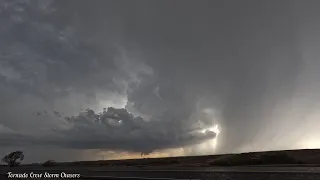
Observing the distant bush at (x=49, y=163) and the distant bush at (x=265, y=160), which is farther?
the distant bush at (x=49, y=163)

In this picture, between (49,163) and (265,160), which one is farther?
(49,163)

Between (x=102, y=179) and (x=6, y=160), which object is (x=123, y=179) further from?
(x=6, y=160)

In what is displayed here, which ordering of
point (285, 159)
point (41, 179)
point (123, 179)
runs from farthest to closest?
point (285, 159)
point (41, 179)
point (123, 179)

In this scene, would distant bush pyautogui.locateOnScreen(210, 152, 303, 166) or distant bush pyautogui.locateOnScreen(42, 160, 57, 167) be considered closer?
distant bush pyautogui.locateOnScreen(210, 152, 303, 166)

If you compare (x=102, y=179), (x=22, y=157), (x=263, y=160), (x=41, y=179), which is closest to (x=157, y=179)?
(x=102, y=179)

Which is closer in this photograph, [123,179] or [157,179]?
[157,179]

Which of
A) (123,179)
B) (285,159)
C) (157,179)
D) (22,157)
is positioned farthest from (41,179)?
(22,157)

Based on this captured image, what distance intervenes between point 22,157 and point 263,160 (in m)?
107

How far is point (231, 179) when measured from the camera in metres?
35.2

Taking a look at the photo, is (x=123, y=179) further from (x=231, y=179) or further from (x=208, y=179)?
(x=231, y=179)

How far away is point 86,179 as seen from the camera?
3969cm

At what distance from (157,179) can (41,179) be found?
51.6 feet

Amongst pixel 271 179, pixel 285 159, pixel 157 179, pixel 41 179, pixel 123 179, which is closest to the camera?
pixel 271 179

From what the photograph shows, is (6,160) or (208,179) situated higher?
(6,160)
